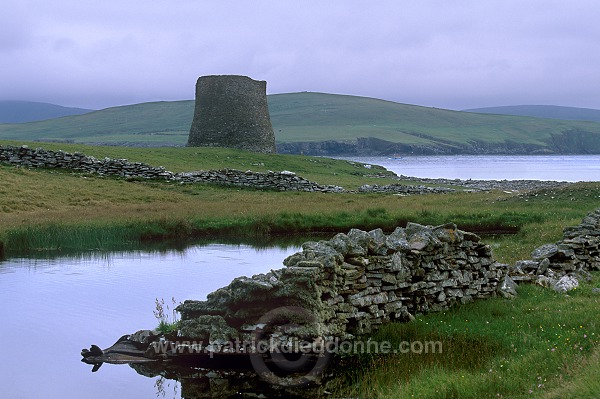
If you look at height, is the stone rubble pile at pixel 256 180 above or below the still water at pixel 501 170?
above

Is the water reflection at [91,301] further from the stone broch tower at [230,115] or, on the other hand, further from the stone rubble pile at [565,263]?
the stone broch tower at [230,115]

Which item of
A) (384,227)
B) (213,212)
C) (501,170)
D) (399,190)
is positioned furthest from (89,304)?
(501,170)

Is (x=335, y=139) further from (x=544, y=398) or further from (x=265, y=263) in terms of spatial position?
(x=544, y=398)

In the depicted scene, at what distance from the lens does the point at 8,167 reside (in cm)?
4197

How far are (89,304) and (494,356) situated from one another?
9455mm

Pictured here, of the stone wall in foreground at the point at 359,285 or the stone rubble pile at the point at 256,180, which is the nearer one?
the stone wall in foreground at the point at 359,285

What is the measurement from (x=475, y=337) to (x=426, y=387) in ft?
7.68

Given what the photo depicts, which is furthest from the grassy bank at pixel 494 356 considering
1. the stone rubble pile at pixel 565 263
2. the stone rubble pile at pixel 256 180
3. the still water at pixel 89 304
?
the stone rubble pile at pixel 256 180

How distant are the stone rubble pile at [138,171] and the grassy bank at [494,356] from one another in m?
33.0

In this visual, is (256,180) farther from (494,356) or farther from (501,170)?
(501,170)

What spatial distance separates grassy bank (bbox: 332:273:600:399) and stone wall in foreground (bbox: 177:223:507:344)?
0.45 metres

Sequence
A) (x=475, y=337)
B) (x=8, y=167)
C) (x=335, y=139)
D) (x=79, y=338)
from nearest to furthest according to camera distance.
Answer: (x=475, y=337)
(x=79, y=338)
(x=8, y=167)
(x=335, y=139)

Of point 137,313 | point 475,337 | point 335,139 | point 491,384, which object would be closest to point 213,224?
point 137,313

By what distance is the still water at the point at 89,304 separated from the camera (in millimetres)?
11570
